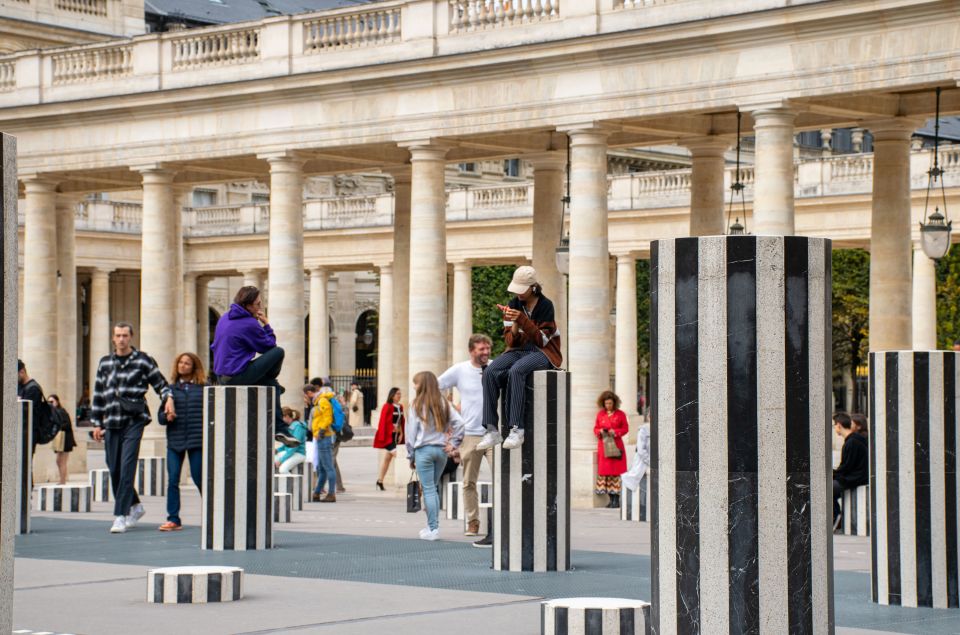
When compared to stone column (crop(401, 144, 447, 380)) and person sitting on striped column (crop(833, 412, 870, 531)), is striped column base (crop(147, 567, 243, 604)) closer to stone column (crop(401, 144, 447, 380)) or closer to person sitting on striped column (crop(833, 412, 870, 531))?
person sitting on striped column (crop(833, 412, 870, 531))

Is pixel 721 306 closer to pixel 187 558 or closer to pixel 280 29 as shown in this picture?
pixel 187 558

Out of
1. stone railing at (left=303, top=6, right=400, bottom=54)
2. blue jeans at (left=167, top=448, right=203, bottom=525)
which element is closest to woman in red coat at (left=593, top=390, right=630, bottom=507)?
stone railing at (left=303, top=6, right=400, bottom=54)

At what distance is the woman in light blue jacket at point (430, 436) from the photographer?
19141mm

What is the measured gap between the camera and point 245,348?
60.4ft

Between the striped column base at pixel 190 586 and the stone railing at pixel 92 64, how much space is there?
21.8m

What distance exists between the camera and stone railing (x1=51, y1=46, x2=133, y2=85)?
34.2 m

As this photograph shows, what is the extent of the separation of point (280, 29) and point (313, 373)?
1079 inches

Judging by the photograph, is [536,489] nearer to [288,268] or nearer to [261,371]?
[261,371]

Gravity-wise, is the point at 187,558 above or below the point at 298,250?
below

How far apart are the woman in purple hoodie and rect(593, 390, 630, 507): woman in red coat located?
8.69 meters

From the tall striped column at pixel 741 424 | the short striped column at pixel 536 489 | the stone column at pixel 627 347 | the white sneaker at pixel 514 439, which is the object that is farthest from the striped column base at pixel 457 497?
the stone column at pixel 627 347

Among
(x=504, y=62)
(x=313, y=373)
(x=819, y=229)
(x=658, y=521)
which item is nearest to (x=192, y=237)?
(x=313, y=373)

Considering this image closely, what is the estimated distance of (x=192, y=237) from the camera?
60125mm

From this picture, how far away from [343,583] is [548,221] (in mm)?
17335
